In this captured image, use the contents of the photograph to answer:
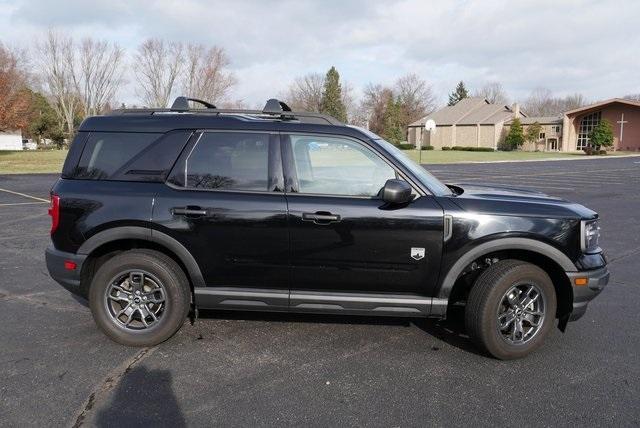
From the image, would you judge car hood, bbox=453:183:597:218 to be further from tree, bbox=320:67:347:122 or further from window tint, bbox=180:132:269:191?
tree, bbox=320:67:347:122

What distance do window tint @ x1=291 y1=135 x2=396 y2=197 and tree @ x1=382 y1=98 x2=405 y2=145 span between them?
263 feet

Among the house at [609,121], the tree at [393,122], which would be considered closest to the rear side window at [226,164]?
the house at [609,121]

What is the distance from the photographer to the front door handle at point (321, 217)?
3.77 metres

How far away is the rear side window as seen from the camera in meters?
3.96

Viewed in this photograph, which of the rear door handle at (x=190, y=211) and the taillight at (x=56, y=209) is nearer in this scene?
the rear door handle at (x=190, y=211)

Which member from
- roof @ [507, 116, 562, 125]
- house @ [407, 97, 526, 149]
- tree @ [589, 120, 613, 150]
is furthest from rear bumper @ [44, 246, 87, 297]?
roof @ [507, 116, 562, 125]

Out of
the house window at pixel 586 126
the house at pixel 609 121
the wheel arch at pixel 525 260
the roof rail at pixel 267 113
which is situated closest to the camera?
the wheel arch at pixel 525 260

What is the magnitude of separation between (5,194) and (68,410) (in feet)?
46.0

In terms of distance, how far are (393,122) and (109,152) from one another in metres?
83.0

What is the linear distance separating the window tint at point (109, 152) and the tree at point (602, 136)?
62.2 m

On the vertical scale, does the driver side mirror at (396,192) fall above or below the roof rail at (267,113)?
below

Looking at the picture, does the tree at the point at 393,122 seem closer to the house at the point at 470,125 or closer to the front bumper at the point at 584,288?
the house at the point at 470,125

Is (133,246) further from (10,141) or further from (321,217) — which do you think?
(10,141)

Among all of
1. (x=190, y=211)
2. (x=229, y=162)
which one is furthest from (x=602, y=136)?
(x=190, y=211)
